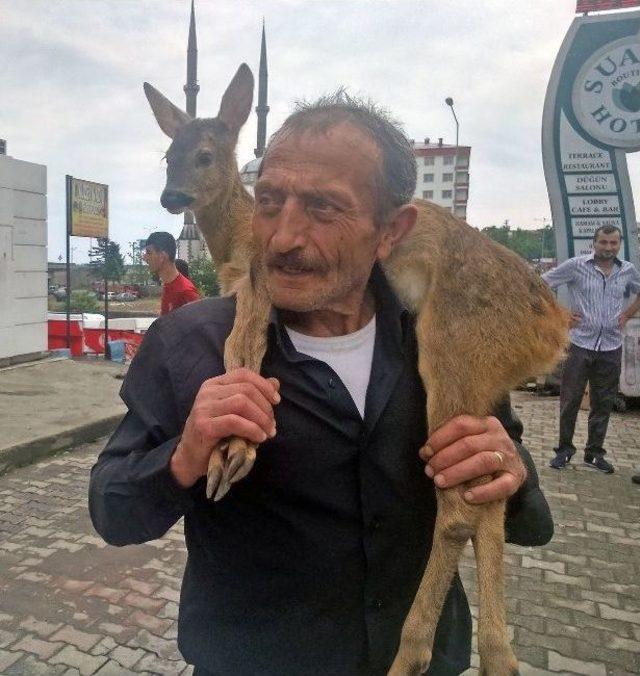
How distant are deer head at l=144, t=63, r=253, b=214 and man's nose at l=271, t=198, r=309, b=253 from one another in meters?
2.71

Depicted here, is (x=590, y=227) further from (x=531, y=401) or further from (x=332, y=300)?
(x=332, y=300)

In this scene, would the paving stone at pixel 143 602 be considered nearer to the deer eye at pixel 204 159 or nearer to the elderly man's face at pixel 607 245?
the deer eye at pixel 204 159

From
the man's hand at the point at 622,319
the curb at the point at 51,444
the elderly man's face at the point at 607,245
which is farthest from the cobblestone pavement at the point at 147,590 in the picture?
the elderly man's face at the point at 607,245

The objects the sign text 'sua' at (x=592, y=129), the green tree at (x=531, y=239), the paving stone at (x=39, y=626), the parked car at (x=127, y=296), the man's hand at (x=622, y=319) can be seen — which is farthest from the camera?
the green tree at (x=531, y=239)

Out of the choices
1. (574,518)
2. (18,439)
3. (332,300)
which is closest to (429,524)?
(332,300)

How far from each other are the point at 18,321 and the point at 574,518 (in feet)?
31.8

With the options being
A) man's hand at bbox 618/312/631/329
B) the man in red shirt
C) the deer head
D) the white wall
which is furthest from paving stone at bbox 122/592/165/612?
the white wall

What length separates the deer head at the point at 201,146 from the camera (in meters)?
4.39

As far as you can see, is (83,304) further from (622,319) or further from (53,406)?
A: (622,319)

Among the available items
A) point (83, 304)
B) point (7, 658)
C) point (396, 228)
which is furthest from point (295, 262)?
point (83, 304)

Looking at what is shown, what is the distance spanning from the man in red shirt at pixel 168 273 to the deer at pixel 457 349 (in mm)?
5741

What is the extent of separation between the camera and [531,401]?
39.5ft

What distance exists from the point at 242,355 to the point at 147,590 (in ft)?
11.1

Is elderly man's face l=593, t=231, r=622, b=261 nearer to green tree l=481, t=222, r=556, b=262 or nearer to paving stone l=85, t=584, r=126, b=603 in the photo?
paving stone l=85, t=584, r=126, b=603
